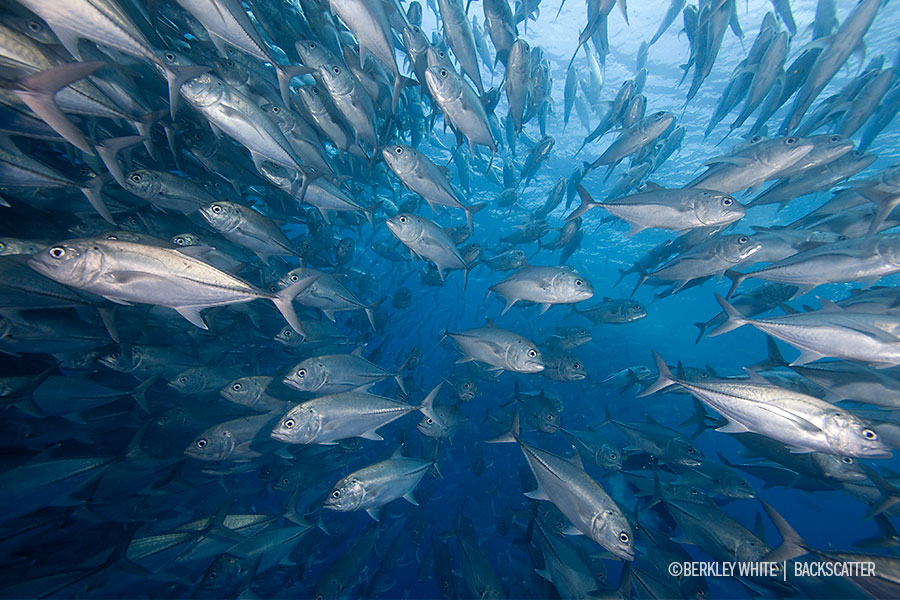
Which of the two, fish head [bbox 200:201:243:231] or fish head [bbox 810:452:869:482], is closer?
fish head [bbox 200:201:243:231]

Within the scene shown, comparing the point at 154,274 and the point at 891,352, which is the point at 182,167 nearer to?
the point at 154,274

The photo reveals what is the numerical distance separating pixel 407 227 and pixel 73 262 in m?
3.25

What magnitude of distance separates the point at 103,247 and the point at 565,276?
480cm

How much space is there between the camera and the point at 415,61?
4430mm

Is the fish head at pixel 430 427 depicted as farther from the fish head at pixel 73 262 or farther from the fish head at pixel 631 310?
the fish head at pixel 631 310

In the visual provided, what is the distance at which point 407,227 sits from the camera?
15.2ft

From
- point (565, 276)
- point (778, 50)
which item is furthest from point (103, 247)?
point (778, 50)

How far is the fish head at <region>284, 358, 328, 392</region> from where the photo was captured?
4.14 meters

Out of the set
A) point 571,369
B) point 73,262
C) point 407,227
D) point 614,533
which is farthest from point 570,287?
point 73,262

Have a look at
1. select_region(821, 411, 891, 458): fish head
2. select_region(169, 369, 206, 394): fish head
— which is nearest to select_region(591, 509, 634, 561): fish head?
select_region(821, 411, 891, 458): fish head

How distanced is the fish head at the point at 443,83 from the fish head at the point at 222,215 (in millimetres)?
2881

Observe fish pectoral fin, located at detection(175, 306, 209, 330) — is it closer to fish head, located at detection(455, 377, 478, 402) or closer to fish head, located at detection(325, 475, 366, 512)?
fish head, located at detection(325, 475, 366, 512)

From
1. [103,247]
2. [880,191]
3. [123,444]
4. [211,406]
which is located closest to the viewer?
[103,247]

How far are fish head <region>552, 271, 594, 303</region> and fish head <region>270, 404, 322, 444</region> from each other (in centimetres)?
361
